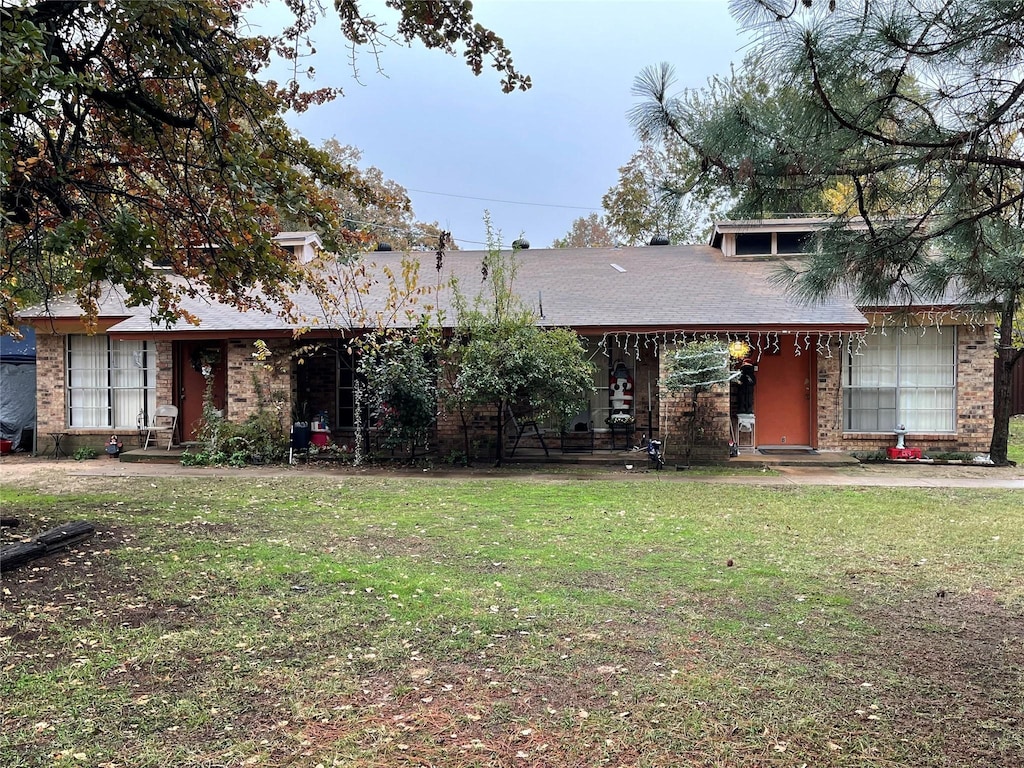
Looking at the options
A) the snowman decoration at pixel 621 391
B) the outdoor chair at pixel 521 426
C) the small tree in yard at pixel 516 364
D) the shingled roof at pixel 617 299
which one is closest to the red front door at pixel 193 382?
the shingled roof at pixel 617 299

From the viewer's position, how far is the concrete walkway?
32.2ft

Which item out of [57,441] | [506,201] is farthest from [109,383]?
[506,201]

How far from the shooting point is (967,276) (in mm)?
4164

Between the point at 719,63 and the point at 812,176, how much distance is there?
81 cm

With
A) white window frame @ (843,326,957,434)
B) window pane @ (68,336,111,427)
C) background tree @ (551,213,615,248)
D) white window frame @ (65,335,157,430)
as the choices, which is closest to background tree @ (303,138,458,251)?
background tree @ (551,213,615,248)

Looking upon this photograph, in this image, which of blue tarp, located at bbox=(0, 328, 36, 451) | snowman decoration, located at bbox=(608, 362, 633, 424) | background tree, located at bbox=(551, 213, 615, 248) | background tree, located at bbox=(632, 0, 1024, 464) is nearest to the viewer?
background tree, located at bbox=(632, 0, 1024, 464)

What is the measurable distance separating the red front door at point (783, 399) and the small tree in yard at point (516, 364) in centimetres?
397

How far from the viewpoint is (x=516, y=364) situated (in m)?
10.4

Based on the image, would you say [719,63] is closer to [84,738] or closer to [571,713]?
[571,713]

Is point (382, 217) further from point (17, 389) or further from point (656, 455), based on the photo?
point (656, 455)

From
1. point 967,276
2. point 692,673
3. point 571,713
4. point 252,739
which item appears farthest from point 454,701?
point 967,276

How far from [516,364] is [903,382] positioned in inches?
289

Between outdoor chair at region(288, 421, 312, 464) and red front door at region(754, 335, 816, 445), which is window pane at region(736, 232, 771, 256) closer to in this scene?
red front door at region(754, 335, 816, 445)

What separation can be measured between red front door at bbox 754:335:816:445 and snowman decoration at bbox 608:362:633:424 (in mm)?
2382
